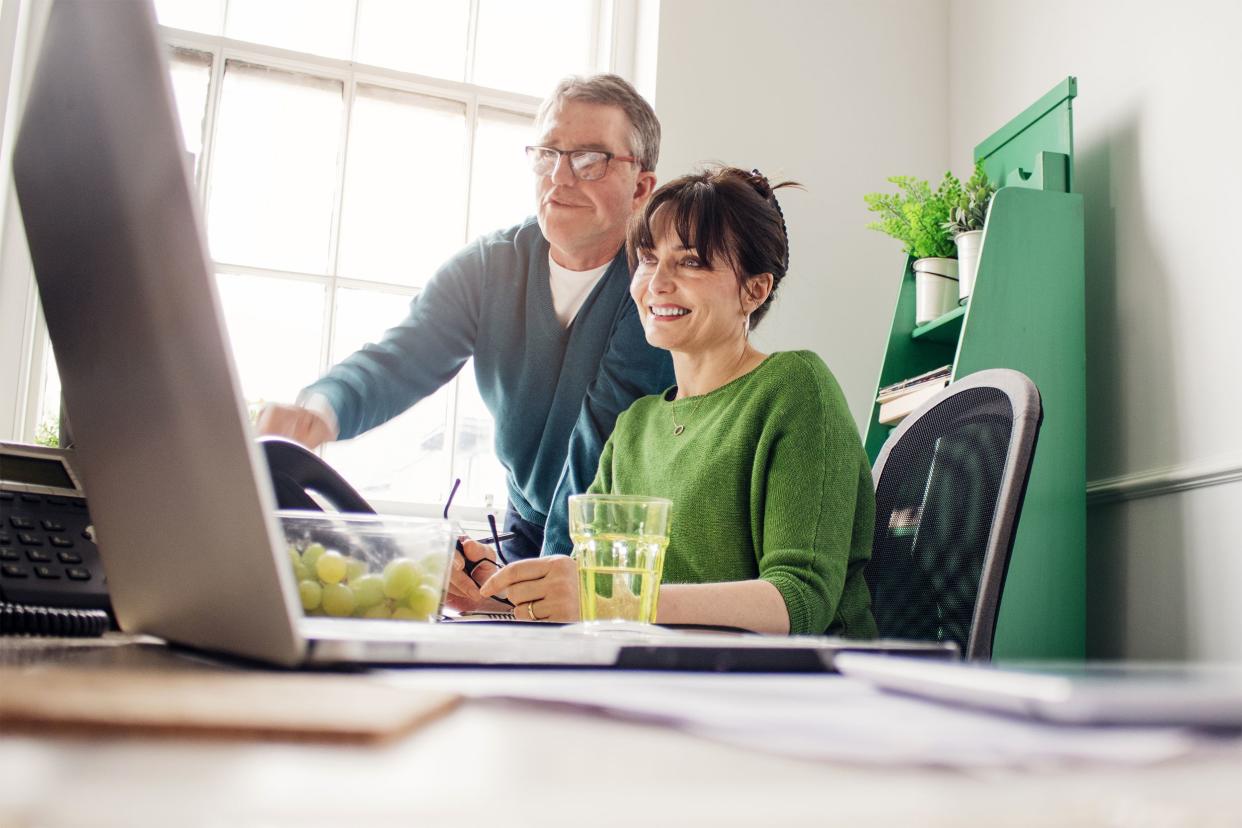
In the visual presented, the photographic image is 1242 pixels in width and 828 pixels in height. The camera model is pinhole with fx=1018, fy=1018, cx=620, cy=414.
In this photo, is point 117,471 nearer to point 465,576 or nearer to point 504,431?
point 465,576

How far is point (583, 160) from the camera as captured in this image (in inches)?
77.7

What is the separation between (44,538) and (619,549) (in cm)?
41

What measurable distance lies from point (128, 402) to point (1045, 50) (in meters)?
2.67

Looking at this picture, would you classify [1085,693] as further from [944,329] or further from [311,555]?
[944,329]

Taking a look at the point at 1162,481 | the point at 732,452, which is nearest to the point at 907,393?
the point at 1162,481

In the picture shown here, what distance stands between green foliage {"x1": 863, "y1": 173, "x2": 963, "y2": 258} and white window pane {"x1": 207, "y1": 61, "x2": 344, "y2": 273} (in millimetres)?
1505

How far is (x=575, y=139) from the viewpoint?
1974mm

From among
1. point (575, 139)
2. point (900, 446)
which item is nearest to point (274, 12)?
point (575, 139)

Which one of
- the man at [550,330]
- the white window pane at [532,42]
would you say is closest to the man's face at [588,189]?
the man at [550,330]

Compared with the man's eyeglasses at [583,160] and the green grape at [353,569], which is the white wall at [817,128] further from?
the green grape at [353,569]

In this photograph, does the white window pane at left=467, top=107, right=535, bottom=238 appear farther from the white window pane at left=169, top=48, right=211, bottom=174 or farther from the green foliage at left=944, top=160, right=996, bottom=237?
the green foliage at left=944, top=160, right=996, bottom=237

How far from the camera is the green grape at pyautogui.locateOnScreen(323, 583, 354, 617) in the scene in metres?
0.67

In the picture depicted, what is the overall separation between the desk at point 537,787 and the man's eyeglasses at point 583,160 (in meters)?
1.84

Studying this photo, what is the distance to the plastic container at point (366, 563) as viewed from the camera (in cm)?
67
